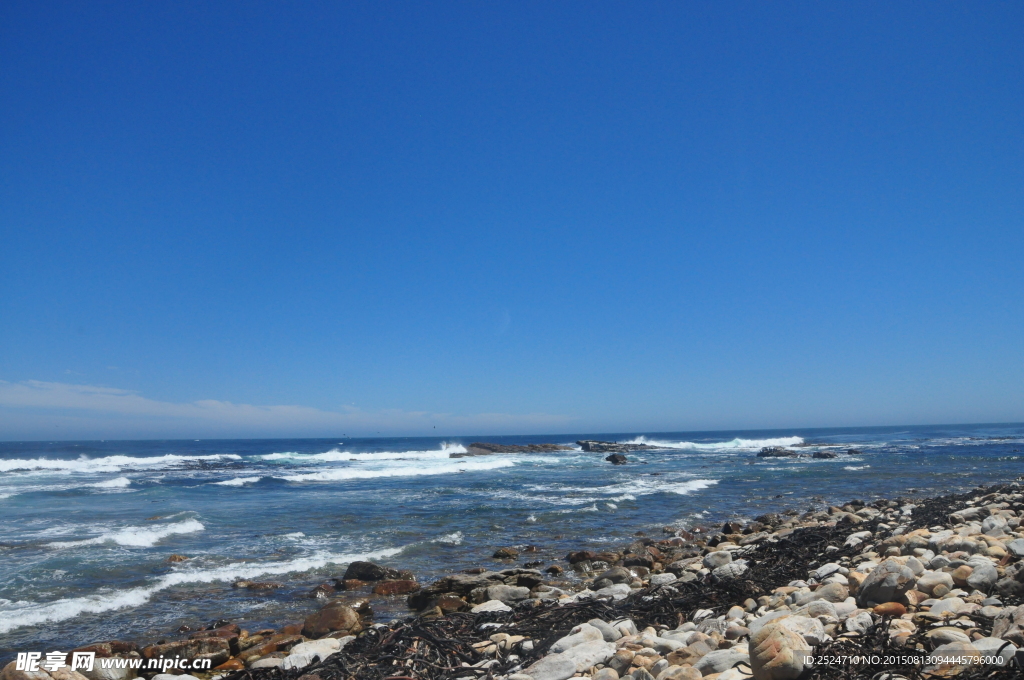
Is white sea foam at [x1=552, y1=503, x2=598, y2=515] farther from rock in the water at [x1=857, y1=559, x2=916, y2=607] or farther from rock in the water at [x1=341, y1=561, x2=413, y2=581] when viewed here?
rock in the water at [x1=857, y1=559, x2=916, y2=607]

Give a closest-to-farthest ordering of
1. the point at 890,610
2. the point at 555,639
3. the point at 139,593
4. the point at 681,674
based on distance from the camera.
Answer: the point at 681,674
the point at 890,610
the point at 555,639
the point at 139,593

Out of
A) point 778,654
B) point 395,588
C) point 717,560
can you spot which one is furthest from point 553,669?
point 717,560

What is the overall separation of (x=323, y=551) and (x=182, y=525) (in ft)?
17.7

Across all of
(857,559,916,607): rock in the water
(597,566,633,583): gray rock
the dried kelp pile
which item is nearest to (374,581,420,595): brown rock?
the dried kelp pile

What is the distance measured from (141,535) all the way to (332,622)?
8.91 m

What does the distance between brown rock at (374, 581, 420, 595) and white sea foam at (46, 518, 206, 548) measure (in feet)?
21.5

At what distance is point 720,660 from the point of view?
3824 millimetres

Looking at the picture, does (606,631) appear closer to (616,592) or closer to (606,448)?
(616,592)

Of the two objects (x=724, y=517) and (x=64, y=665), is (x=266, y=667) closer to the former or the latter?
(x=64, y=665)

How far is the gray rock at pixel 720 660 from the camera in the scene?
12.3ft

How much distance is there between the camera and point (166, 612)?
7820 mm

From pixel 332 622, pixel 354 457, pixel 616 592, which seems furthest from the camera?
pixel 354 457

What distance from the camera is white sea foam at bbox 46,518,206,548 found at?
12172mm

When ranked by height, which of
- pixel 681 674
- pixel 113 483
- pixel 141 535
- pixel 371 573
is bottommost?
pixel 113 483
